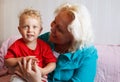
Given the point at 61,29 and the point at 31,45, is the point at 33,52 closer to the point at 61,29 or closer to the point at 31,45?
the point at 31,45

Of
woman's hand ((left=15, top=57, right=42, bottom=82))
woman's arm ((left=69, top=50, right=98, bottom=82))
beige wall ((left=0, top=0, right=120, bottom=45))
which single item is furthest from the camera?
beige wall ((left=0, top=0, right=120, bottom=45))

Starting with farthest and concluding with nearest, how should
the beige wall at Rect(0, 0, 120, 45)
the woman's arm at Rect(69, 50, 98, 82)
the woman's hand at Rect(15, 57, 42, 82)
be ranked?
the beige wall at Rect(0, 0, 120, 45) → the woman's arm at Rect(69, 50, 98, 82) → the woman's hand at Rect(15, 57, 42, 82)

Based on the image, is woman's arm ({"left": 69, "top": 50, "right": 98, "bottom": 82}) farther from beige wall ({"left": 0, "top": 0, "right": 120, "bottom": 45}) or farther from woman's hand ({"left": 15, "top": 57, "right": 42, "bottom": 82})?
beige wall ({"left": 0, "top": 0, "right": 120, "bottom": 45})

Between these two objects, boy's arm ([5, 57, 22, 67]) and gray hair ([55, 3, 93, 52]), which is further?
gray hair ([55, 3, 93, 52])

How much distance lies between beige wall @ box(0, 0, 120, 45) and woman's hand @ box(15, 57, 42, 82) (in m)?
1.24

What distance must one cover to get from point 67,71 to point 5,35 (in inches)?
50.7

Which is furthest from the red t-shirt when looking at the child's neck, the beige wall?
the beige wall

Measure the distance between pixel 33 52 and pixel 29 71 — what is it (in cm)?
11

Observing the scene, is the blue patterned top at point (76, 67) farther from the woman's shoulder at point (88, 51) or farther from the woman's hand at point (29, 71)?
the woman's hand at point (29, 71)

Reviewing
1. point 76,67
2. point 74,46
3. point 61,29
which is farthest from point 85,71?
point 61,29

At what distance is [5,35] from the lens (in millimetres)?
2590

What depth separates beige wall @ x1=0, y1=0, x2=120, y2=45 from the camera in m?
2.42

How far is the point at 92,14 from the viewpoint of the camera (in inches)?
96.3

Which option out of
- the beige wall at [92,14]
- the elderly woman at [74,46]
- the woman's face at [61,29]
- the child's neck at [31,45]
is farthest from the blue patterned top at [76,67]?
the beige wall at [92,14]
